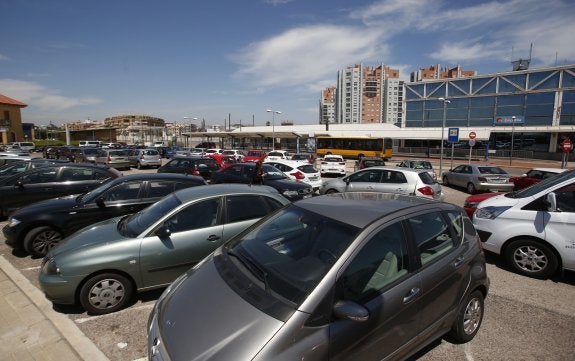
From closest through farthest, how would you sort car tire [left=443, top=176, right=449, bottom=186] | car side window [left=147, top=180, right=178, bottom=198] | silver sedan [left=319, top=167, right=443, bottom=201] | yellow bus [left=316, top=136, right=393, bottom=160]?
car side window [left=147, top=180, right=178, bottom=198] → silver sedan [left=319, top=167, right=443, bottom=201] → car tire [left=443, top=176, right=449, bottom=186] → yellow bus [left=316, top=136, right=393, bottom=160]

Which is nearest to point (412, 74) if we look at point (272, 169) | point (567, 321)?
point (272, 169)

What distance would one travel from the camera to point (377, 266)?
2684mm

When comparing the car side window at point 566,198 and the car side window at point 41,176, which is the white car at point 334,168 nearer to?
the car side window at point 41,176

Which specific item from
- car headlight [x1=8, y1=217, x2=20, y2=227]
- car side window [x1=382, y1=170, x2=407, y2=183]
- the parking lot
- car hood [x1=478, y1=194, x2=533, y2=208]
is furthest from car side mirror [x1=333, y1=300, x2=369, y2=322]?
car side window [x1=382, y1=170, x2=407, y2=183]

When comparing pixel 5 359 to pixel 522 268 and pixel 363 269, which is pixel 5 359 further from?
pixel 522 268

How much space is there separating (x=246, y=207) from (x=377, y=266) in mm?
2729

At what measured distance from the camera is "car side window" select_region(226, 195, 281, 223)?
15.9 feet

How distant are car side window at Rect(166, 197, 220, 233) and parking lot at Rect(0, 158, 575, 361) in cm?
116

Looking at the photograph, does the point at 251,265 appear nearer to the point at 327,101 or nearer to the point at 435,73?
the point at 435,73

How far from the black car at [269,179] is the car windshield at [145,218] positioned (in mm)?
5273

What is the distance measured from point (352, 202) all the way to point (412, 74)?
119 metres

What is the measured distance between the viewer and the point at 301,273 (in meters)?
2.55

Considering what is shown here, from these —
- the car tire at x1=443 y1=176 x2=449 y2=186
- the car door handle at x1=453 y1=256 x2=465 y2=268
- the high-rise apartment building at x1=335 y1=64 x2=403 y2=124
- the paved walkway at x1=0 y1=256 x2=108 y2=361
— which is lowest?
the car tire at x1=443 y1=176 x2=449 y2=186

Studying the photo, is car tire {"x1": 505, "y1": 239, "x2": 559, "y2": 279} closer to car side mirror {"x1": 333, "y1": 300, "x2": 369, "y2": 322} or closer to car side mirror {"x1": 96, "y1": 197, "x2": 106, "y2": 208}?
car side mirror {"x1": 333, "y1": 300, "x2": 369, "y2": 322}
